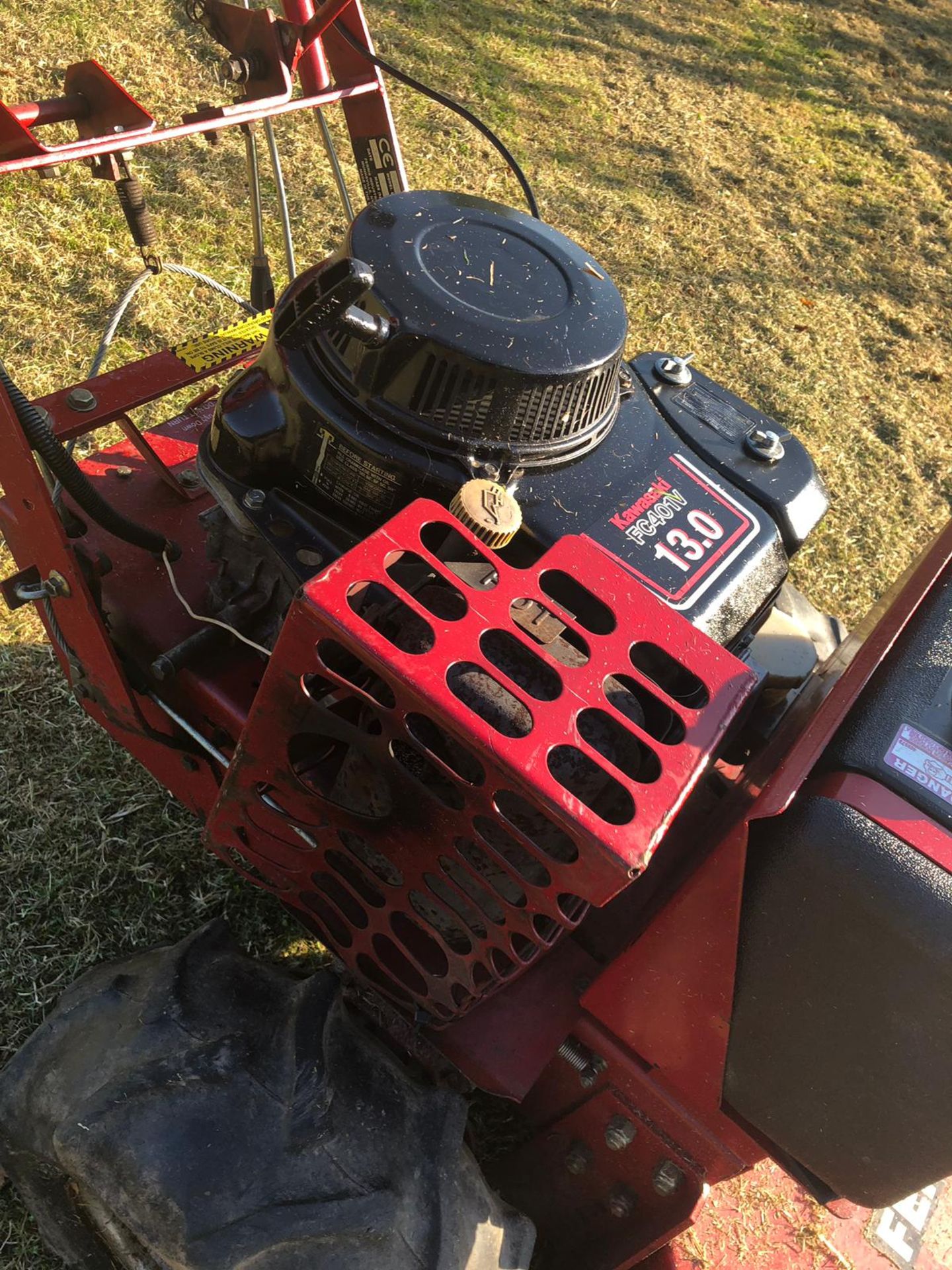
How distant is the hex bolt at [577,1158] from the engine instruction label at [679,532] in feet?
2.74

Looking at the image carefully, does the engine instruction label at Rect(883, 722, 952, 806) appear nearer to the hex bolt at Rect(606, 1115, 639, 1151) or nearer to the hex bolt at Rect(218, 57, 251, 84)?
the hex bolt at Rect(606, 1115, 639, 1151)

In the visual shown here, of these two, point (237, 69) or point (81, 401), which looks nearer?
point (81, 401)

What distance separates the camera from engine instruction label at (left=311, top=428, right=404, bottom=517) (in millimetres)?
1323

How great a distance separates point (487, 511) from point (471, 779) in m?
0.31

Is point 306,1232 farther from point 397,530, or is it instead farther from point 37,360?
point 37,360

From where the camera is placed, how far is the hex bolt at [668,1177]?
4.58 ft

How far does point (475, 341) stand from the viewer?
49.3 inches

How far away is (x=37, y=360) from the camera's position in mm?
2818

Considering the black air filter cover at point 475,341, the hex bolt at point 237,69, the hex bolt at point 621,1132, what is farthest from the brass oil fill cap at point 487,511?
the hex bolt at point 237,69

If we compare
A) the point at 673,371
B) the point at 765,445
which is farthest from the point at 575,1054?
the point at 673,371

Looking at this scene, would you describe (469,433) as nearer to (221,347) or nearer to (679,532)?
(679,532)

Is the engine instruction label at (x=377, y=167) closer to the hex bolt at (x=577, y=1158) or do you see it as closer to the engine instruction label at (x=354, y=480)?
the engine instruction label at (x=354, y=480)

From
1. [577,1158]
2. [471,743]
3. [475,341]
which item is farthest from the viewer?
[577,1158]

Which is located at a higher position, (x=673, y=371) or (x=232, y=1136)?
(x=673, y=371)
